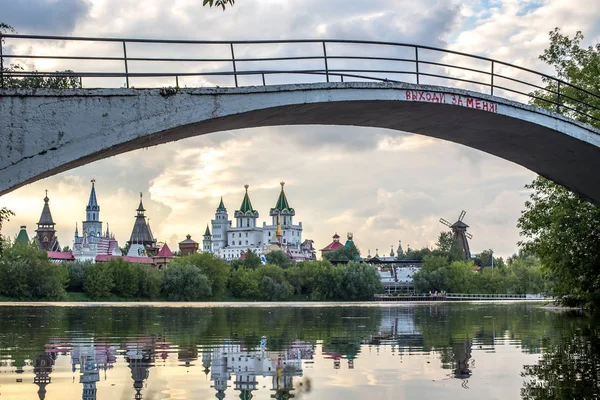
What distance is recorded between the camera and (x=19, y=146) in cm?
1155

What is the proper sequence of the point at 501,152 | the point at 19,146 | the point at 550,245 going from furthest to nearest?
1. the point at 550,245
2. the point at 501,152
3. the point at 19,146

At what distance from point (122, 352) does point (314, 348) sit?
401 cm

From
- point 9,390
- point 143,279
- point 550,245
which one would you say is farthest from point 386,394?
point 143,279

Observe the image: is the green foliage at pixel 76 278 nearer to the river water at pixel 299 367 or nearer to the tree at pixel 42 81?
the river water at pixel 299 367

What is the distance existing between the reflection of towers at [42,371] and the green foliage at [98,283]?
82.8 m

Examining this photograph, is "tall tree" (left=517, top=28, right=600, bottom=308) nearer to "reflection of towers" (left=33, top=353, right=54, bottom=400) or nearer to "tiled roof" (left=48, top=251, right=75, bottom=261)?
"reflection of towers" (left=33, top=353, right=54, bottom=400)

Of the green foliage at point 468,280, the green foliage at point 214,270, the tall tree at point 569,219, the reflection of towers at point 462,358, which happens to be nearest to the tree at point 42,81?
the reflection of towers at point 462,358

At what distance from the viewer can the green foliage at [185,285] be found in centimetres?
9969

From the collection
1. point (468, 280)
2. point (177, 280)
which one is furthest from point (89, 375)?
point (468, 280)

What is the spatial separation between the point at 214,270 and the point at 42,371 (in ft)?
334

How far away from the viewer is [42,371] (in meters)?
12.7

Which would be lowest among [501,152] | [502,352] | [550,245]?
[502,352]

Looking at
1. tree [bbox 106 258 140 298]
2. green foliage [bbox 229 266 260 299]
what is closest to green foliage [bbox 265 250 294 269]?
green foliage [bbox 229 266 260 299]

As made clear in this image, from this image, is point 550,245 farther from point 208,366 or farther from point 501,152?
point 208,366
